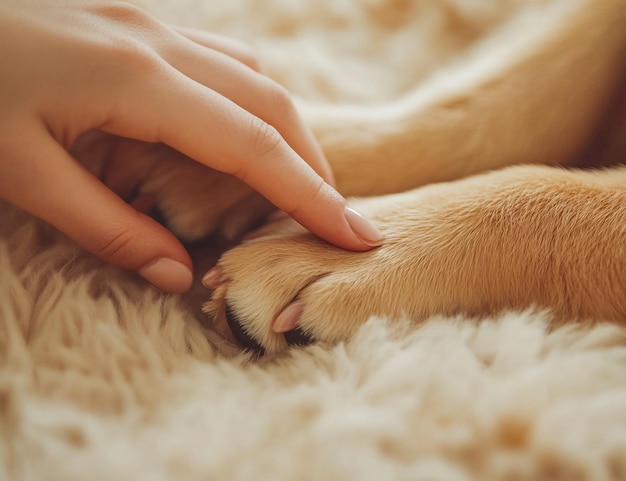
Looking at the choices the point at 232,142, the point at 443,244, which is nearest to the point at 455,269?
the point at 443,244

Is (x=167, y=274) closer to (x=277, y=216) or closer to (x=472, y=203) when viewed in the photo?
(x=277, y=216)

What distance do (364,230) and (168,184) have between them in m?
0.24

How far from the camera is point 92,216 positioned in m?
0.54

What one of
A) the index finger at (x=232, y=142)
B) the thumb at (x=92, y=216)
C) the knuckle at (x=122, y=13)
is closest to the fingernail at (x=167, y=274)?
the thumb at (x=92, y=216)

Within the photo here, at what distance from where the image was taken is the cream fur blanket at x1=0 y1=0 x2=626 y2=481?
400mm

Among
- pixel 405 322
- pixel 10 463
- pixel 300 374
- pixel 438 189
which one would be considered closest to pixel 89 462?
pixel 10 463

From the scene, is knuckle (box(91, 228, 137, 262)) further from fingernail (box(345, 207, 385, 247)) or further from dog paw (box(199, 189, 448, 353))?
fingernail (box(345, 207, 385, 247))

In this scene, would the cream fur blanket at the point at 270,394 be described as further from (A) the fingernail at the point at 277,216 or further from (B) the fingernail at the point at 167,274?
(A) the fingernail at the point at 277,216

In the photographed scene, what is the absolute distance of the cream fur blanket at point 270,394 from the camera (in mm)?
400

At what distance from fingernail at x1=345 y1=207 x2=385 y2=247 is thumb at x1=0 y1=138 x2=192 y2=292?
18 cm

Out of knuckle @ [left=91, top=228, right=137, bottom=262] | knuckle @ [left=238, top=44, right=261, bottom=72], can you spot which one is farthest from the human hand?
knuckle @ [left=238, top=44, right=261, bottom=72]

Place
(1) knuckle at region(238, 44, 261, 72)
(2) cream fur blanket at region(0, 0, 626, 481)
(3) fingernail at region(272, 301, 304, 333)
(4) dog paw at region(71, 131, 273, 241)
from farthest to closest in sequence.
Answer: (1) knuckle at region(238, 44, 261, 72)
(4) dog paw at region(71, 131, 273, 241)
(3) fingernail at region(272, 301, 304, 333)
(2) cream fur blanket at region(0, 0, 626, 481)

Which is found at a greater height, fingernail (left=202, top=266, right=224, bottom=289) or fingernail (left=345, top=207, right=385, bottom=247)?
fingernail (left=345, top=207, right=385, bottom=247)

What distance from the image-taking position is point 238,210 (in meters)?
0.66
